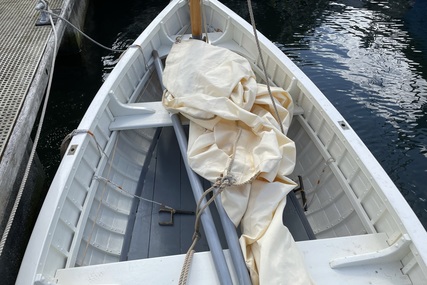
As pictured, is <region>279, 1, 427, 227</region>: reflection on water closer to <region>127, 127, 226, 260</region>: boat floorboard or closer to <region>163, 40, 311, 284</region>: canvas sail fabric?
<region>163, 40, 311, 284</region>: canvas sail fabric

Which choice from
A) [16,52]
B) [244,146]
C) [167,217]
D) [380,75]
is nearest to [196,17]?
[244,146]

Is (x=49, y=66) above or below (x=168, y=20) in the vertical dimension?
below

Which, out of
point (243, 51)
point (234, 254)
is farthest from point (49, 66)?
point (234, 254)

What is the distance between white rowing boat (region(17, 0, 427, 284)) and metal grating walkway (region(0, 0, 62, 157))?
1.22 meters

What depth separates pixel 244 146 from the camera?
2814 mm

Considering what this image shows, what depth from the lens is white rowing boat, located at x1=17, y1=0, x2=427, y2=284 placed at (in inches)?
85.8

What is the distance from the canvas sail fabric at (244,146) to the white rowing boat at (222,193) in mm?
11

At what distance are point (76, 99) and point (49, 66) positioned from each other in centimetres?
240

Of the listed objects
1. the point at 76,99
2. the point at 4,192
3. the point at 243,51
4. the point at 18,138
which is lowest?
the point at 76,99

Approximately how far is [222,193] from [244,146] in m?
0.53

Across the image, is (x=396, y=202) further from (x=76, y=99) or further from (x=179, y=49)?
(x=76, y=99)

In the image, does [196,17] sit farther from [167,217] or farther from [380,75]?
[380,75]

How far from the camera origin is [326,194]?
10.9 ft

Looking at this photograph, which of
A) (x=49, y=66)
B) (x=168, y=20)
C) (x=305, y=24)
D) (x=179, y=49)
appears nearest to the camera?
(x=179, y=49)
